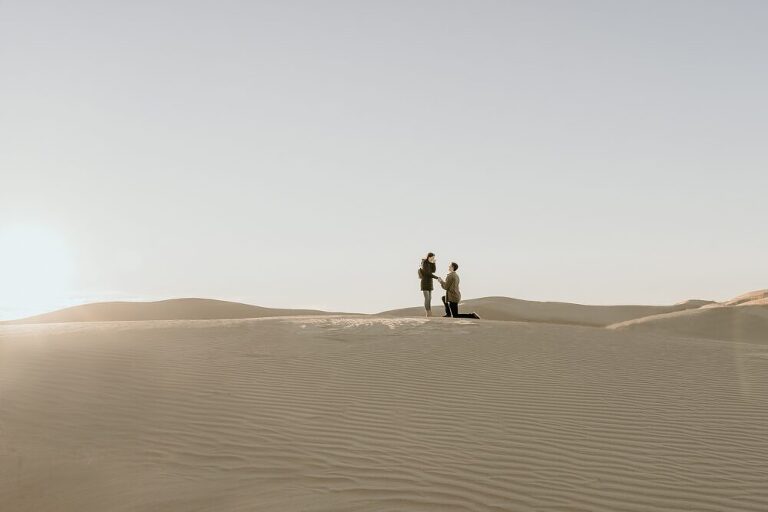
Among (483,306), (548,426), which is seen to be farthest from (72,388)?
(483,306)

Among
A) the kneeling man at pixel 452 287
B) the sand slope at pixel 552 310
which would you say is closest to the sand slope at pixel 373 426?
the kneeling man at pixel 452 287

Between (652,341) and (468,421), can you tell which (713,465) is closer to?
(468,421)

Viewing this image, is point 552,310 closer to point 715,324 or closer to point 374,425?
point 715,324

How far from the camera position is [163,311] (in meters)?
45.4

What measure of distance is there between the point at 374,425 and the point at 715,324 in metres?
20.1

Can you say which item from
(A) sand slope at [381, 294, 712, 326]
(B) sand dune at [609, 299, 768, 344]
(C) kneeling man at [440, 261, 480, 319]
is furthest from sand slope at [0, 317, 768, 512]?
(A) sand slope at [381, 294, 712, 326]

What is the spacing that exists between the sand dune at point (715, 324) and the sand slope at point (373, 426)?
10.6 metres

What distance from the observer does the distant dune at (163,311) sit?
43594mm

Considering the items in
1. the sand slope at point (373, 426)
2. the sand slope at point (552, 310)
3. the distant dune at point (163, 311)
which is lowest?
the sand slope at point (373, 426)

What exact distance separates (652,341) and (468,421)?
8.87 metres

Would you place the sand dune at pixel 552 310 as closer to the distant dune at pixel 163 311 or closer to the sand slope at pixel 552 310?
the sand slope at pixel 552 310

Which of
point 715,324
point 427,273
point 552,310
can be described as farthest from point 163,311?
point 715,324

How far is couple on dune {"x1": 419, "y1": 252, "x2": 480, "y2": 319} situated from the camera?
19.1 meters

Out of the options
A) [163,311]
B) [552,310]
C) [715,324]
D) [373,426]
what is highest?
[163,311]
